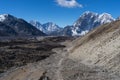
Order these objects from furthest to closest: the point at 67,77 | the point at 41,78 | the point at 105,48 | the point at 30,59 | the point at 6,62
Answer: the point at 30,59
the point at 6,62
the point at 105,48
the point at 41,78
the point at 67,77

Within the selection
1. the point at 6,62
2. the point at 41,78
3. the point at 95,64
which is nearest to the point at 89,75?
the point at 41,78

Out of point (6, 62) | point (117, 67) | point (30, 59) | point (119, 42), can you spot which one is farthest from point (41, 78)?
point (30, 59)

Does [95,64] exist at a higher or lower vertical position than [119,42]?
lower

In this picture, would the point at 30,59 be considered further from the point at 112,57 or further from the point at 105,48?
the point at 112,57

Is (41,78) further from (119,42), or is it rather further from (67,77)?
(119,42)

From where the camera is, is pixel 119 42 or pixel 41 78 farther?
pixel 119 42

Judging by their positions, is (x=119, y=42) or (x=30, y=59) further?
(x=30, y=59)

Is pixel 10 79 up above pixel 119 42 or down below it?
below

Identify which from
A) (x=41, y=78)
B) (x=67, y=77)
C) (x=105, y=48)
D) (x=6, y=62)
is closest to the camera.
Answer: (x=67, y=77)

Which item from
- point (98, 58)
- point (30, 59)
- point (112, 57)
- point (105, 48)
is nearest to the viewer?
point (112, 57)
